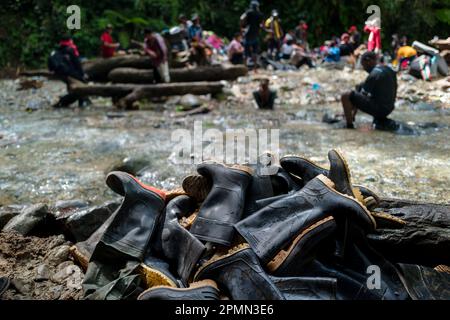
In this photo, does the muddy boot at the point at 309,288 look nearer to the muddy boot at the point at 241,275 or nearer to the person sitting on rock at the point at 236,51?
the muddy boot at the point at 241,275

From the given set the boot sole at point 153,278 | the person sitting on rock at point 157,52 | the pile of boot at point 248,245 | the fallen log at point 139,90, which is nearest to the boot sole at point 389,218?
the pile of boot at point 248,245

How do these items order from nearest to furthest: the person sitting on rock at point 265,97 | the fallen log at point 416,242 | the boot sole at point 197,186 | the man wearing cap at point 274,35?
the fallen log at point 416,242, the boot sole at point 197,186, the person sitting on rock at point 265,97, the man wearing cap at point 274,35

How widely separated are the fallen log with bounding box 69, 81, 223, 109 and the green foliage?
6.39 metres

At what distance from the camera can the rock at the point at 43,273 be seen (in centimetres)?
240

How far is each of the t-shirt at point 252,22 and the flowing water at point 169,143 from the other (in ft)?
8.35

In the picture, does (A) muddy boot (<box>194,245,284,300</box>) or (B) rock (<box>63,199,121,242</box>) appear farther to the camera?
(B) rock (<box>63,199,121,242</box>)

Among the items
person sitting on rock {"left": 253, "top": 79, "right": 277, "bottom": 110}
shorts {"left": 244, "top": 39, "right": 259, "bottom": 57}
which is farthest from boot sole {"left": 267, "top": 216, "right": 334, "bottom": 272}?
shorts {"left": 244, "top": 39, "right": 259, "bottom": 57}

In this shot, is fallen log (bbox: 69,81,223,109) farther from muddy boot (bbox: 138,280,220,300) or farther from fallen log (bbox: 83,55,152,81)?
muddy boot (bbox: 138,280,220,300)

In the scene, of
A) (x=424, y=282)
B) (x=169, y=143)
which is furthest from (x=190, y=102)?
(x=424, y=282)

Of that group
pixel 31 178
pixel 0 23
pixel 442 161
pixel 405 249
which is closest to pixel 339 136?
pixel 442 161

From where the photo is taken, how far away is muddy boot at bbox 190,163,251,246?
210 centimetres

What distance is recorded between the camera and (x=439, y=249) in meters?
2.21

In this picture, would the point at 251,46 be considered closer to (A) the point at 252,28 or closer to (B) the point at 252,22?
(A) the point at 252,28

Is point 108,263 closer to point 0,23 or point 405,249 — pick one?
point 405,249
